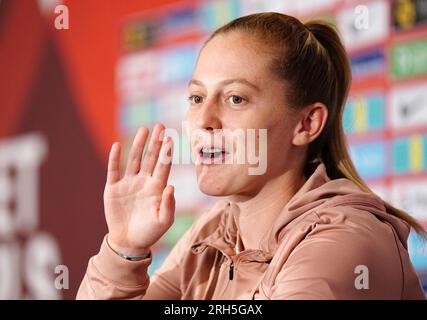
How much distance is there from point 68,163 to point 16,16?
63 cm

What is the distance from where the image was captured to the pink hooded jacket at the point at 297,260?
3.02 feet

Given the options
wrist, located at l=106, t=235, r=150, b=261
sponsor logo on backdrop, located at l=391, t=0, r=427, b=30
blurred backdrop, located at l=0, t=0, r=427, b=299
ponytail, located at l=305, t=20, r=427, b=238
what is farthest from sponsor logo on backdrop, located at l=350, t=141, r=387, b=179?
wrist, located at l=106, t=235, r=150, b=261

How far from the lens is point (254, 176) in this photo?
1.14 metres

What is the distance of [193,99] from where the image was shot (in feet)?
3.84

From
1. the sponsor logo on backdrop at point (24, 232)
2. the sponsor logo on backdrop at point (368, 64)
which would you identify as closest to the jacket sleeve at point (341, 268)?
the sponsor logo on backdrop at point (368, 64)

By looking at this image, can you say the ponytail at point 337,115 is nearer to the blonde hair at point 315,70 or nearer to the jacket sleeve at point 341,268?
the blonde hair at point 315,70

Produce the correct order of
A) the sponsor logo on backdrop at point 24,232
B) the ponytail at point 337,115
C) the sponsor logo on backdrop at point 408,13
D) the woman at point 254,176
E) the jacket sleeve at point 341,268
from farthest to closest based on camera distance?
1. the sponsor logo on backdrop at point 24,232
2. the sponsor logo on backdrop at point 408,13
3. the ponytail at point 337,115
4. the woman at point 254,176
5. the jacket sleeve at point 341,268

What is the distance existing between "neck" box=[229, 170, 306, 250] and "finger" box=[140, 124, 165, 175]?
0.15 meters

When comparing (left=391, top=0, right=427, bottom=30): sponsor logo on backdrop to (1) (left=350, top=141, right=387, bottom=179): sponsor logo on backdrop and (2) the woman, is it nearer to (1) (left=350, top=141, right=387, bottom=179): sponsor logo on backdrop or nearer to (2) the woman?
(1) (left=350, top=141, right=387, bottom=179): sponsor logo on backdrop

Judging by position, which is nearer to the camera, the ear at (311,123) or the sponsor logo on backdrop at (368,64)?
the ear at (311,123)

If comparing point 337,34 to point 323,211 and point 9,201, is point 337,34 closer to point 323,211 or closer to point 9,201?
point 323,211

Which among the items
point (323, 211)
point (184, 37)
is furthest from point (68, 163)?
point (323, 211)

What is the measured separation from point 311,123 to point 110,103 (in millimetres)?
1162

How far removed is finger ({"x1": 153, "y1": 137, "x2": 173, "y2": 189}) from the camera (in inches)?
43.6
